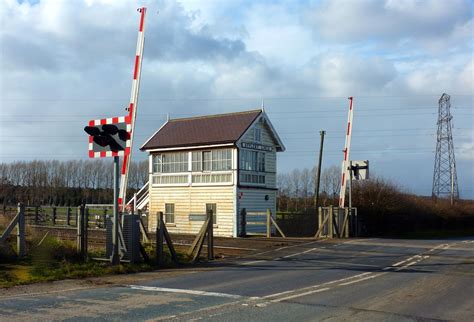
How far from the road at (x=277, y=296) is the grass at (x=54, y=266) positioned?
4.48 ft

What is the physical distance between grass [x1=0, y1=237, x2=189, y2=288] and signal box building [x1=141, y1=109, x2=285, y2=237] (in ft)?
50.3

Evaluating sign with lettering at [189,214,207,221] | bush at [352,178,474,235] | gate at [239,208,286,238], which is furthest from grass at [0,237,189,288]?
bush at [352,178,474,235]

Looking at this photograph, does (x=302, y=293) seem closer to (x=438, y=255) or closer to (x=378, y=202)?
(x=438, y=255)

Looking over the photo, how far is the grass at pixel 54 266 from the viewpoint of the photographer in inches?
480

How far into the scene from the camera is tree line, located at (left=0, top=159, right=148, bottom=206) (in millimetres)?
88300

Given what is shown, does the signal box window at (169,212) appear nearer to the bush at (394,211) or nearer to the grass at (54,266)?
the bush at (394,211)

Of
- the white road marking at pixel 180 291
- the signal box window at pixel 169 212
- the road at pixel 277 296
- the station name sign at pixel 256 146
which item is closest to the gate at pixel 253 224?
the station name sign at pixel 256 146

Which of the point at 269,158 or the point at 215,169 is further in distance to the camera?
the point at 269,158

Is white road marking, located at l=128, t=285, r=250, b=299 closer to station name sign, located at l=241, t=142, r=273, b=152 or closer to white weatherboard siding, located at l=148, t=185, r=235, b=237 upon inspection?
white weatherboard siding, located at l=148, t=185, r=235, b=237

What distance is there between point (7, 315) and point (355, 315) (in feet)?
17.5

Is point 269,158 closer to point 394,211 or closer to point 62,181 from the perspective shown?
point 394,211

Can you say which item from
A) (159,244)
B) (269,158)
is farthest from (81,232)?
(269,158)

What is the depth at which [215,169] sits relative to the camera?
104ft

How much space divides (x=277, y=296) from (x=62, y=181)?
93435 mm
